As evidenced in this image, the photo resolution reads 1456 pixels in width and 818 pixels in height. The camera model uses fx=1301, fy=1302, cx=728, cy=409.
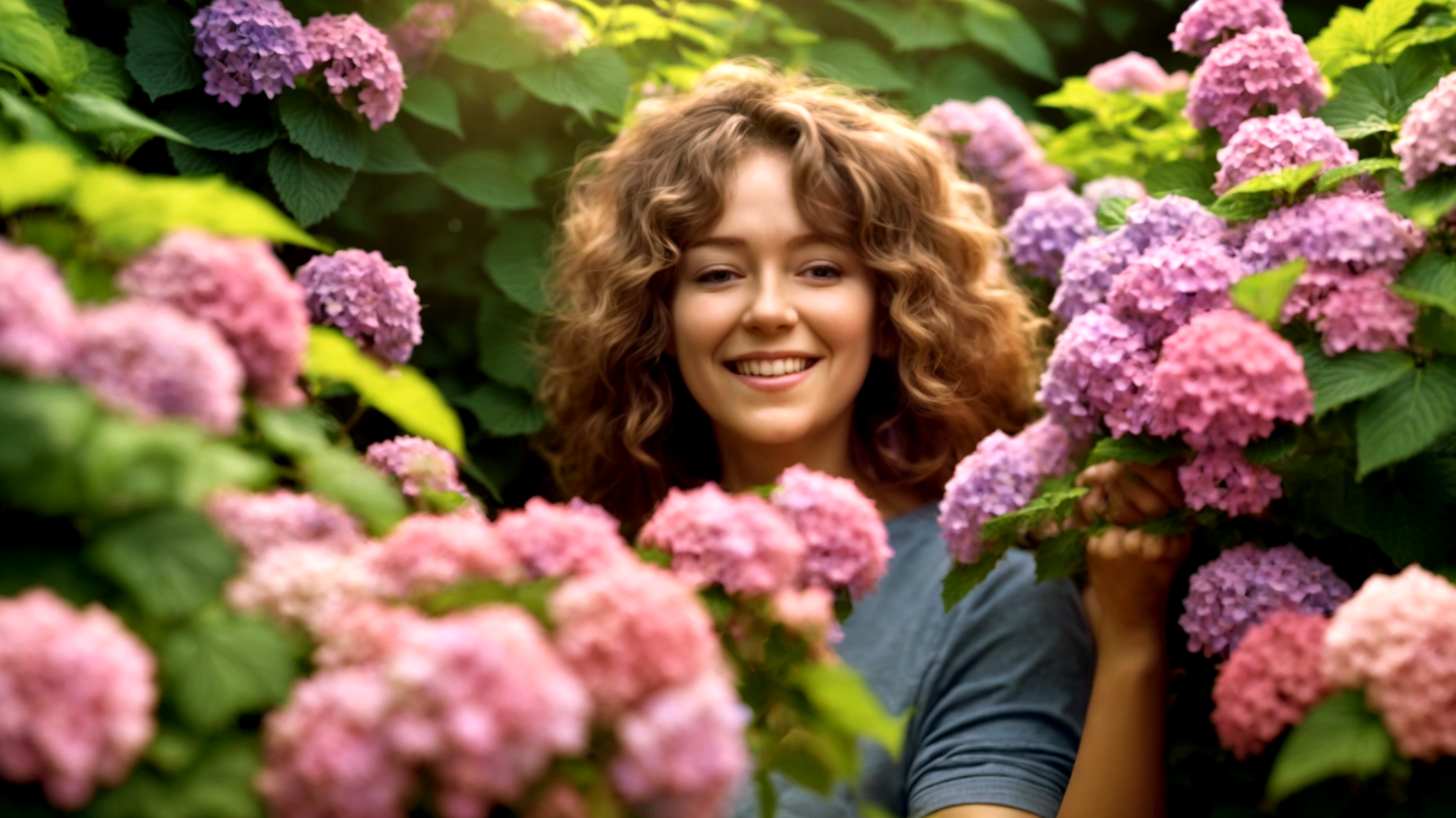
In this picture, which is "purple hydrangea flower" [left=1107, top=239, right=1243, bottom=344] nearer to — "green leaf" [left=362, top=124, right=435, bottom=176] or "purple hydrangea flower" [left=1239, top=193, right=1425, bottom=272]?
"purple hydrangea flower" [left=1239, top=193, right=1425, bottom=272]

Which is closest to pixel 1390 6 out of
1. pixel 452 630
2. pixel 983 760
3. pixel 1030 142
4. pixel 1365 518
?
pixel 1365 518

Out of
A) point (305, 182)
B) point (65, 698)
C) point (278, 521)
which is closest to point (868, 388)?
point (305, 182)

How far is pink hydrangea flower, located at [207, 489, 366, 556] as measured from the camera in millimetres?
1211

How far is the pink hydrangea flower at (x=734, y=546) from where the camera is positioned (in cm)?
140

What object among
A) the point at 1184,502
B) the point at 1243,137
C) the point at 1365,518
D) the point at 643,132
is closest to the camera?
the point at 1365,518

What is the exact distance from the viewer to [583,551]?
4.17 ft

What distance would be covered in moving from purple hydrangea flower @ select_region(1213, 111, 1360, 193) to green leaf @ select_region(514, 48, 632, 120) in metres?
1.33

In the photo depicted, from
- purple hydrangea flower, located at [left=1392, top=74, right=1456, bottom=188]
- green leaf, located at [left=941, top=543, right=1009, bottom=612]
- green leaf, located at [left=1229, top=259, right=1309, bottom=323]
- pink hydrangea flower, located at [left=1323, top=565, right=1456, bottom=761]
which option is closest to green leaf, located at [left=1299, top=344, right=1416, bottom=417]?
green leaf, located at [left=1229, top=259, right=1309, bottom=323]

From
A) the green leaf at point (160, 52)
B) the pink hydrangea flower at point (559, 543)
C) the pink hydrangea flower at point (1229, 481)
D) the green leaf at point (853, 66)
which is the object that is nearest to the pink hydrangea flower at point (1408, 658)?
the pink hydrangea flower at point (1229, 481)

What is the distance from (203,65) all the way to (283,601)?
155cm

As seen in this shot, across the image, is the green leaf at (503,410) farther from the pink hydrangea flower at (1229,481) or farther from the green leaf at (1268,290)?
the green leaf at (1268,290)

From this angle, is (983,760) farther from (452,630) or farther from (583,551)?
(452,630)

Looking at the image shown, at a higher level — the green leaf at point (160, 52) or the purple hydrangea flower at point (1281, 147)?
the purple hydrangea flower at point (1281, 147)

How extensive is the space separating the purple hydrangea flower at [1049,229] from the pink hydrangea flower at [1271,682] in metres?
1.33
